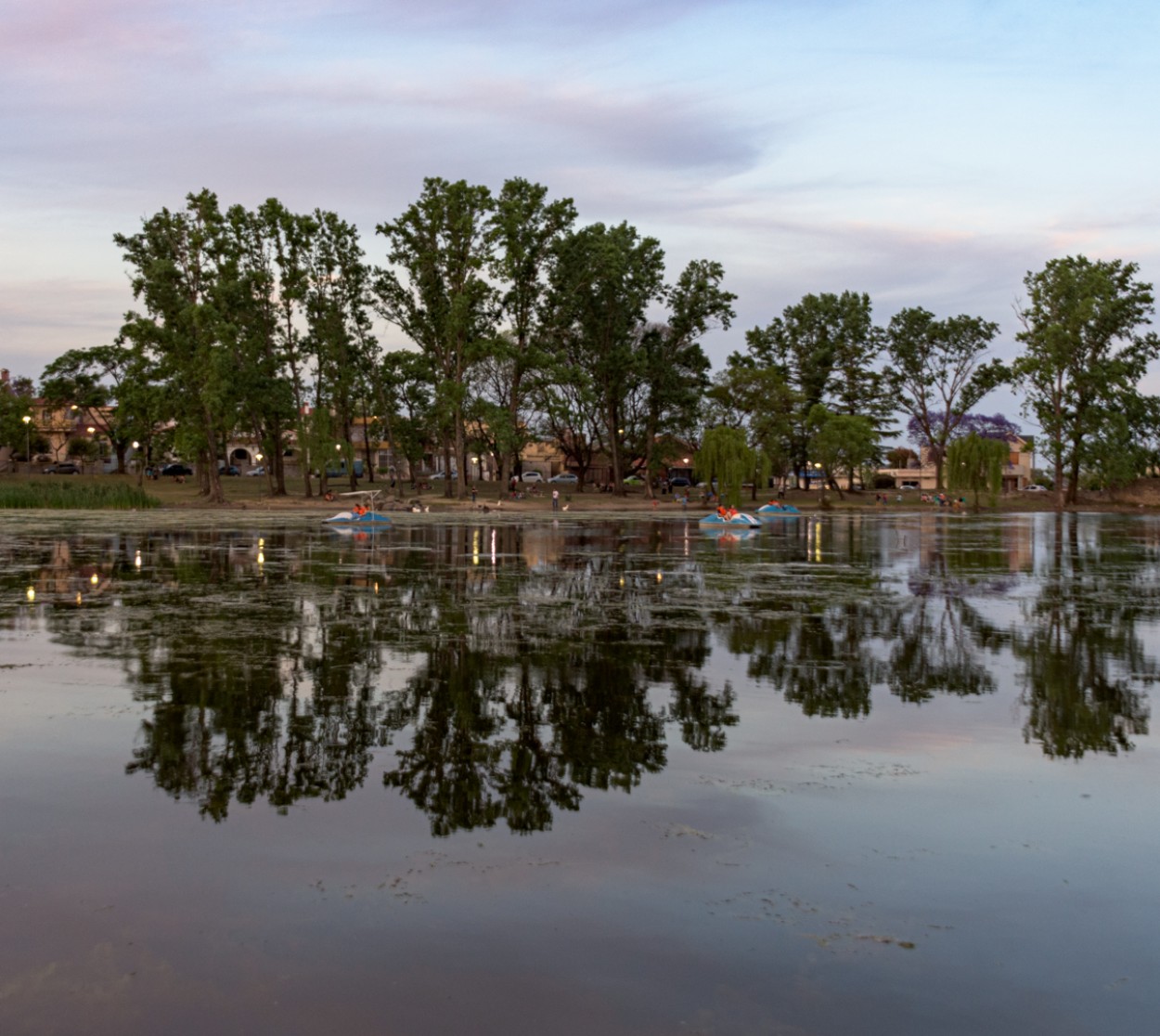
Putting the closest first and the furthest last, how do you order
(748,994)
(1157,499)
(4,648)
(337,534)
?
(748,994)
(4,648)
(337,534)
(1157,499)

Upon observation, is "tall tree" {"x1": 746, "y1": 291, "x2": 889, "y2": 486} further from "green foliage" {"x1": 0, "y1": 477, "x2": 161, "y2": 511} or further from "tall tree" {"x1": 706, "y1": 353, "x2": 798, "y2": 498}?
"green foliage" {"x1": 0, "y1": 477, "x2": 161, "y2": 511}

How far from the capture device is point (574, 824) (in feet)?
25.2

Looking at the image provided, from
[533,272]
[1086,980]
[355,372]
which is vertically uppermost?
[533,272]

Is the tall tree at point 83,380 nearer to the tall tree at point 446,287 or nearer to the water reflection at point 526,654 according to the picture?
the tall tree at point 446,287

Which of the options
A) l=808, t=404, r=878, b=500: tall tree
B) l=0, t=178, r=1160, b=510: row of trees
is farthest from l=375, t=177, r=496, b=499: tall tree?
l=808, t=404, r=878, b=500: tall tree

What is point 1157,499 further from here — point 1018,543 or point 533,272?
point 1018,543

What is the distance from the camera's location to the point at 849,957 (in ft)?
18.7

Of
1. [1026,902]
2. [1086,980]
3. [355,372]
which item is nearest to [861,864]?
[1026,902]

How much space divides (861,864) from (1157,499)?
98192 mm

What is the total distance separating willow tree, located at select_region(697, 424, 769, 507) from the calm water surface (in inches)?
2343

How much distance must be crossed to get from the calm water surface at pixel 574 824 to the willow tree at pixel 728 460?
5951 cm

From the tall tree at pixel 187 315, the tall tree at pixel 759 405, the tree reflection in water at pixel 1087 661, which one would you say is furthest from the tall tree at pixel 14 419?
the tree reflection in water at pixel 1087 661

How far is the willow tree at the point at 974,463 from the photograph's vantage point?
82812 millimetres

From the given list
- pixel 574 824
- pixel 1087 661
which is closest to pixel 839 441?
pixel 1087 661
